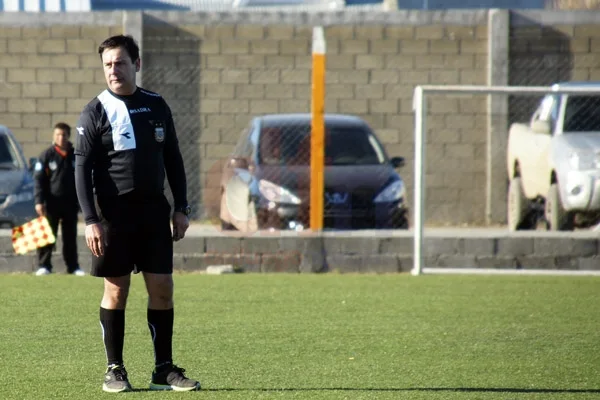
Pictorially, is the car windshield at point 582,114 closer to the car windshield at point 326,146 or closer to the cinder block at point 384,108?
the car windshield at point 326,146

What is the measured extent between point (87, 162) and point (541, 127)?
28.2 ft

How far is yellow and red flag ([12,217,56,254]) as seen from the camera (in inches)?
482

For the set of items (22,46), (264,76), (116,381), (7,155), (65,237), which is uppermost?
(22,46)

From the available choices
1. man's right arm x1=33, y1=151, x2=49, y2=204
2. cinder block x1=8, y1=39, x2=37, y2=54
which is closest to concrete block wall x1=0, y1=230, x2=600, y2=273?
man's right arm x1=33, y1=151, x2=49, y2=204

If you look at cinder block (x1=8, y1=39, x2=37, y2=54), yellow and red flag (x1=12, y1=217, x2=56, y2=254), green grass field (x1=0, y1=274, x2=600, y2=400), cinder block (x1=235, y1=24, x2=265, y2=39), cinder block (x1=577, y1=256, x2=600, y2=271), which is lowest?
green grass field (x1=0, y1=274, x2=600, y2=400)

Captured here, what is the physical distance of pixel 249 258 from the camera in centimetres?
1285

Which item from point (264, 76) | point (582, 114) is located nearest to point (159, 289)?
point (582, 114)

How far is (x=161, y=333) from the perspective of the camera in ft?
19.8

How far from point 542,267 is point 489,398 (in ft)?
23.6

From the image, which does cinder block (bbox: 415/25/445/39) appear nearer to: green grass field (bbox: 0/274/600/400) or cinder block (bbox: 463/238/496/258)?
cinder block (bbox: 463/238/496/258)

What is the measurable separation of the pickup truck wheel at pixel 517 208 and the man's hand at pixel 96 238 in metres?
8.81

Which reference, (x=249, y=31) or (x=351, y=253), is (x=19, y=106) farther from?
(x=351, y=253)

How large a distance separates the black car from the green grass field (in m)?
1.24

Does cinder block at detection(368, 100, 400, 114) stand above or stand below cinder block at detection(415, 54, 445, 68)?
below
